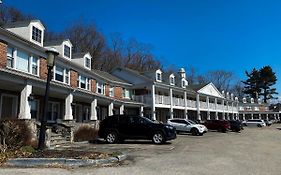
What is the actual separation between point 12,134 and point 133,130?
8.44 m

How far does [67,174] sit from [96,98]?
66.4 ft

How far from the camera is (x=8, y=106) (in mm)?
21750

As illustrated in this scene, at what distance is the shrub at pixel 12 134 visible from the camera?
1344 centimetres

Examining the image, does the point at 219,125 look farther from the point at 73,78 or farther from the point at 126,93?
the point at 73,78

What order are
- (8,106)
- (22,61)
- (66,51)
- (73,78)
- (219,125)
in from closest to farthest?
(22,61) < (8,106) < (73,78) < (66,51) < (219,125)

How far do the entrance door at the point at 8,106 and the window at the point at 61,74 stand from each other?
4.15 metres

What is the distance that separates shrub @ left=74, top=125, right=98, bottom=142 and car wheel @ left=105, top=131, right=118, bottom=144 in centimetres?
206

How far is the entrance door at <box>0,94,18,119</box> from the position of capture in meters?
21.0

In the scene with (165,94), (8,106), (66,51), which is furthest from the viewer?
(165,94)

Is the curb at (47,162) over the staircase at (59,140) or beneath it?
beneath

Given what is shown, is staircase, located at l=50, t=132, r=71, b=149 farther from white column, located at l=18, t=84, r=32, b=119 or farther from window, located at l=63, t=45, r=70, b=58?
window, located at l=63, t=45, r=70, b=58

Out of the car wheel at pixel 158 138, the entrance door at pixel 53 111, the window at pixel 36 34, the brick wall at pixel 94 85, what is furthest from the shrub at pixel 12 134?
the brick wall at pixel 94 85

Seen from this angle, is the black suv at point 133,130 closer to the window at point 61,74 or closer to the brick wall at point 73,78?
the window at point 61,74

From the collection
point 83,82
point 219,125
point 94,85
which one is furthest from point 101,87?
point 219,125
